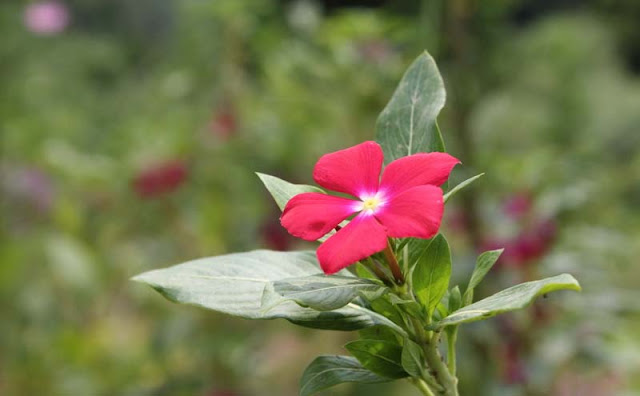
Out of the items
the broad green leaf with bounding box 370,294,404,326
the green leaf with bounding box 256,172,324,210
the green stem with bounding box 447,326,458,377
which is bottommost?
the green stem with bounding box 447,326,458,377

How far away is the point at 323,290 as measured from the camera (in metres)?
0.25

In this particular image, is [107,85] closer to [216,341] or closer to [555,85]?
[555,85]

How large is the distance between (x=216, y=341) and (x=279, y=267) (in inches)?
32.7

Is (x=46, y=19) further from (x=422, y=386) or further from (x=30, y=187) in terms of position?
(x=422, y=386)

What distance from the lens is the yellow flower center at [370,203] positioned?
248 mm

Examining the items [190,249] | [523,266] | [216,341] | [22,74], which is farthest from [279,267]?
[22,74]

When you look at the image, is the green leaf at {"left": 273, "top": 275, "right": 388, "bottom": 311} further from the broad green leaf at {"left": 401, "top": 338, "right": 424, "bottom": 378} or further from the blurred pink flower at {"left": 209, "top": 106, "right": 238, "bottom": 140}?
the blurred pink flower at {"left": 209, "top": 106, "right": 238, "bottom": 140}

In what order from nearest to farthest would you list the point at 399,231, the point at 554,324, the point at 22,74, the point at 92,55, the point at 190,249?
the point at 399,231 < the point at 554,324 < the point at 190,249 < the point at 22,74 < the point at 92,55

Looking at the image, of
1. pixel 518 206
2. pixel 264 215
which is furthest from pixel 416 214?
pixel 264 215

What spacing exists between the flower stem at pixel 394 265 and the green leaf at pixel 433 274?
12mm

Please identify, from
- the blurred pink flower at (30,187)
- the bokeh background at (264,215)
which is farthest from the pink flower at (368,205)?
the blurred pink flower at (30,187)

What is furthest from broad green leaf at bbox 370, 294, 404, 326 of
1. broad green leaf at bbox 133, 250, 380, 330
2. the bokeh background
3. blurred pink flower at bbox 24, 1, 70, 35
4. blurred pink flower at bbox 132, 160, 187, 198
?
blurred pink flower at bbox 24, 1, 70, 35

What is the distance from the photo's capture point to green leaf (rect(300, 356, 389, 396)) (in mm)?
278

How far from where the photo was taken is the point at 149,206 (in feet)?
3.95
